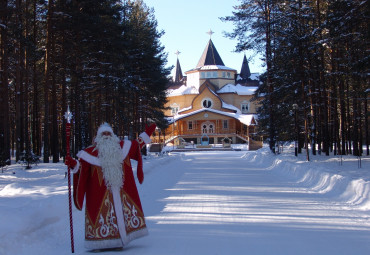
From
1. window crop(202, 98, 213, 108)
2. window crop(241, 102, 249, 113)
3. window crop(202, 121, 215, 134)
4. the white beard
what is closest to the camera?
the white beard

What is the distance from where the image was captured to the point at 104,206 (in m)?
5.58

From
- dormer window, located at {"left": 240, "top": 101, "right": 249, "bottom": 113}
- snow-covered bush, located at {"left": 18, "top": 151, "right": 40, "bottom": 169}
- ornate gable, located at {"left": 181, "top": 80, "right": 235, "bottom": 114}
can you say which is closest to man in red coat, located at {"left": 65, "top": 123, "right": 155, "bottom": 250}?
snow-covered bush, located at {"left": 18, "top": 151, "right": 40, "bottom": 169}

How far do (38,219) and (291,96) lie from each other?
21.6 meters

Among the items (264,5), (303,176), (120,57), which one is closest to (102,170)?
(303,176)

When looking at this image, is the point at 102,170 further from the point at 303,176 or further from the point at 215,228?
the point at 303,176

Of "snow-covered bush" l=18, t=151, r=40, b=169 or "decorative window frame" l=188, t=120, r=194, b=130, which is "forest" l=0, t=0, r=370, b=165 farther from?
"decorative window frame" l=188, t=120, r=194, b=130

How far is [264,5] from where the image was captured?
92.6 ft

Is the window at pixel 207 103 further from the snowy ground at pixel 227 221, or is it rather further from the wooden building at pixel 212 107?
the snowy ground at pixel 227 221

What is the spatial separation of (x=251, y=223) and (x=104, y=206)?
9.16 feet

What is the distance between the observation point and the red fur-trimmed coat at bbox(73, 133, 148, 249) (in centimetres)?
548

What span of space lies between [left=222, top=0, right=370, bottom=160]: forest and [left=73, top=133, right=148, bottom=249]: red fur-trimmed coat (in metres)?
11.0

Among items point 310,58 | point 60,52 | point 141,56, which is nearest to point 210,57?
point 141,56

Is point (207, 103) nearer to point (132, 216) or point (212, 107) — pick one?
point (212, 107)

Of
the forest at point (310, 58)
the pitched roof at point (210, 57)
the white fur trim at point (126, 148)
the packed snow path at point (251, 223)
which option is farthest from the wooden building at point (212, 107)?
the white fur trim at point (126, 148)
